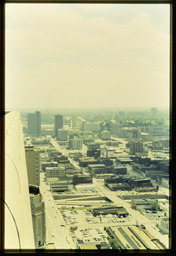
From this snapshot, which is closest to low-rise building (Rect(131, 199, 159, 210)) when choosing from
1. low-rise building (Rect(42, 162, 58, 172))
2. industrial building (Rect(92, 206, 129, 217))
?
industrial building (Rect(92, 206, 129, 217))

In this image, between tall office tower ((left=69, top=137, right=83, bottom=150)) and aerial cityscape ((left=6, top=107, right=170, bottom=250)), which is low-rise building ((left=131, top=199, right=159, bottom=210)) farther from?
tall office tower ((left=69, top=137, right=83, bottom=150))

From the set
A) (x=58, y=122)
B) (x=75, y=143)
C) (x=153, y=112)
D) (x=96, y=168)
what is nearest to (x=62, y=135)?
(x=58, y=122)

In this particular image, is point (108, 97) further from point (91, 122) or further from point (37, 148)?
point (37, 148)

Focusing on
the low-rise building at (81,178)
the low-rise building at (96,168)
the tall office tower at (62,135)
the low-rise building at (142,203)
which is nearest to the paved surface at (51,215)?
the low-rise building at (81,178)

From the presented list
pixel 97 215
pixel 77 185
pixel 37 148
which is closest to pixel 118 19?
pixel 37 148

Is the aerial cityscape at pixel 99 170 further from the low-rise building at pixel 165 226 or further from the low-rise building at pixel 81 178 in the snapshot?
the low-rise building at pixel 165 226

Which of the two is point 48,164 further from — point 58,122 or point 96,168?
point 96,168
